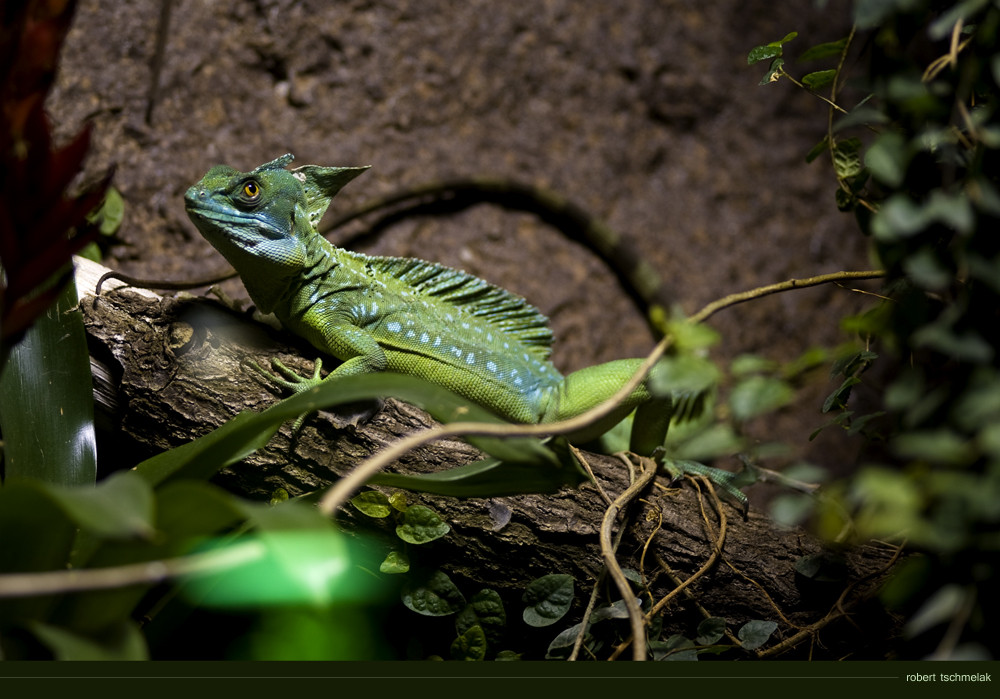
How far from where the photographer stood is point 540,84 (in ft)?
13.7

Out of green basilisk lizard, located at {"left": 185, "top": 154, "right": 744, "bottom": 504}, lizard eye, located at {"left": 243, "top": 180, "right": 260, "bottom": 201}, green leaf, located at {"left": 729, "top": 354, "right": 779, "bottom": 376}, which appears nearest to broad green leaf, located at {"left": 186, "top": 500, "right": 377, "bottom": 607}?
green leaf, located at {"left": 729, "top": 354, "right": 779, "bottom": 376}

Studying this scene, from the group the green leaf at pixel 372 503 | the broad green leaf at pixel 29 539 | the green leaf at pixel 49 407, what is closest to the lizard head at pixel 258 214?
the green leaf at pixel 49 407

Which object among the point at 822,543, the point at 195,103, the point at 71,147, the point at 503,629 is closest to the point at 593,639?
the point at 503,629

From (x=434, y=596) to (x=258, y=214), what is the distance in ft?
4.88

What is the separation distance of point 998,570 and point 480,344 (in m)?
2.14

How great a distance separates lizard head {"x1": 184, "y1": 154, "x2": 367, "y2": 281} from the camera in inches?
98.6

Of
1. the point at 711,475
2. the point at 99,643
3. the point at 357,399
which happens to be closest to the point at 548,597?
the point at 711,475

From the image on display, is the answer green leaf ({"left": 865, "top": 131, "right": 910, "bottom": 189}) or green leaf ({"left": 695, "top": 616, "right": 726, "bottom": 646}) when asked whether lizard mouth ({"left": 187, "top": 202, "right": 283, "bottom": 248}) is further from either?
green leaf ({"left": 865, "top": 131, "right": 910, "bottom": 189})

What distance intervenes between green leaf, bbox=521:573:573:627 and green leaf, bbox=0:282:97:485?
1.20 meters

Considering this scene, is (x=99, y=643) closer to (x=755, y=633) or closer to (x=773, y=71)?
(x=755, y=633)

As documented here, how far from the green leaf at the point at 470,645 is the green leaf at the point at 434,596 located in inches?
2.9

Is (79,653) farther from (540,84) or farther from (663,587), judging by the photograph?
(540,84)

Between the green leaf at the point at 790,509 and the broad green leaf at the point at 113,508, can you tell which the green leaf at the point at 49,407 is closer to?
the broad green leaf at the point at 113,508

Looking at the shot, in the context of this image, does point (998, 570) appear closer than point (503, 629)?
Yes
